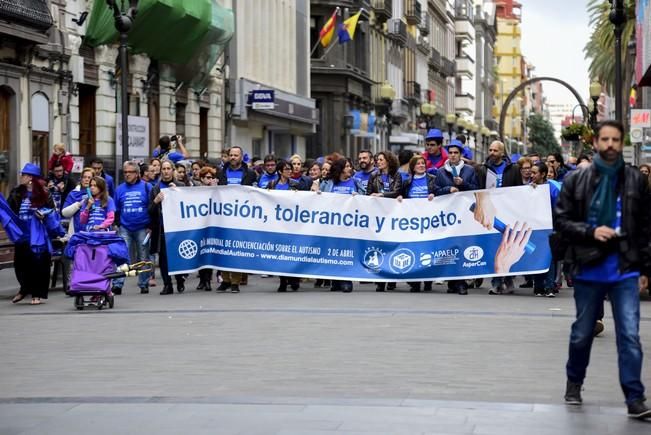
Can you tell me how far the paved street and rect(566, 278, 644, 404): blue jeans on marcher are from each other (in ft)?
0.84

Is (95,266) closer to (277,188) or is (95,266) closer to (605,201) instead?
(277,188)

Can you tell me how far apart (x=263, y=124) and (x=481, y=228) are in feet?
115

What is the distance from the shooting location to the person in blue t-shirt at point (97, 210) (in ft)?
63.3

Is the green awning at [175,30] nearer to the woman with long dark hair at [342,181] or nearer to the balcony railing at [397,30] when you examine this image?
the woman with long dark hair at [342,181]

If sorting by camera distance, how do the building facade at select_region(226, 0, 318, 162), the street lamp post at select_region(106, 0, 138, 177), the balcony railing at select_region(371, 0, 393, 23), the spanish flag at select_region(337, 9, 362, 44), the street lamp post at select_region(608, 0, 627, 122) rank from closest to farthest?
the street lamp post at select_region(106, 0, 138, 177) → the street lamp post at select_region(608, 0, 627, 122) → the building facade at select_region(226, 0, 318, 162) → the spanish flag at select_region(337, 9, 362, 44) → the balcony railing at select_region(371, 0, 393, 23)

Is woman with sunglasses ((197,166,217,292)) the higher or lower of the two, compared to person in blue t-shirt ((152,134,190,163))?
lower

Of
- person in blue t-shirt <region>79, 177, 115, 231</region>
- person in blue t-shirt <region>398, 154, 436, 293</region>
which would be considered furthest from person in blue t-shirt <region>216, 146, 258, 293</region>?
person in blue t-shirt <region>79, 177, 115, 231</region>

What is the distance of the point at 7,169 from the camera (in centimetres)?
3044

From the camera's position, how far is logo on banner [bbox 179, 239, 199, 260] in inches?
830

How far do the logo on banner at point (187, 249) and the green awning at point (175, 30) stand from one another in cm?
1387

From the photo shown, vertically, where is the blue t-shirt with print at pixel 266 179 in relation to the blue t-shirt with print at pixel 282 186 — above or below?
above

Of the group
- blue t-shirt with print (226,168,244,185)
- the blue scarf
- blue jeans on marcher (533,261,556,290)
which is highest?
blue t-shirt with print (226,168,244,185)

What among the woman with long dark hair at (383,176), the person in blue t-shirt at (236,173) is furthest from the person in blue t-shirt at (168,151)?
the woman with long dark hair at (383,176)

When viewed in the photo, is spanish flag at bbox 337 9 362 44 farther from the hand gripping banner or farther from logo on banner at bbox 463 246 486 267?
logo on banner at bbox 463 246 486 267
